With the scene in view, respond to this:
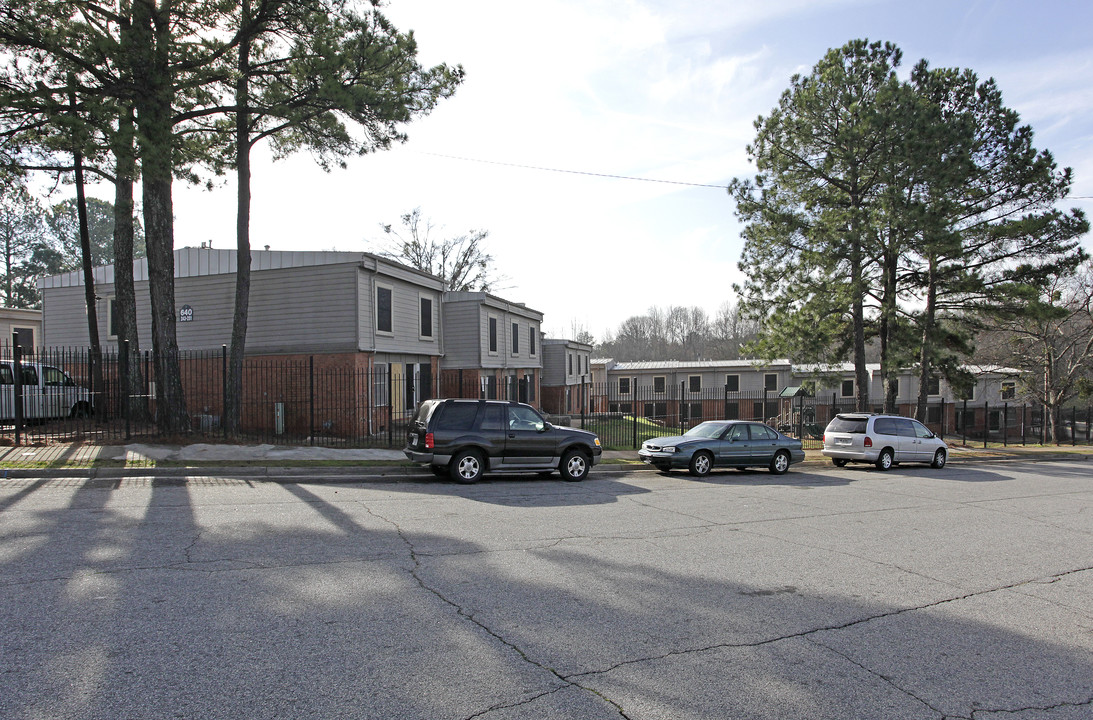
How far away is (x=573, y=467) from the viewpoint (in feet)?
45.9

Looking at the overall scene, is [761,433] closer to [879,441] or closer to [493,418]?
[879,441]

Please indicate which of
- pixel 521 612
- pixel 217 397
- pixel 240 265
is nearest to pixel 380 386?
pixel 217 397

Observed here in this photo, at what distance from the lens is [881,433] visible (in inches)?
750

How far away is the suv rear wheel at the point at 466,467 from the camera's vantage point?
12.9 meters

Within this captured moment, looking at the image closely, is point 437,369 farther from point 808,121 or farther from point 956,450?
point 956,450

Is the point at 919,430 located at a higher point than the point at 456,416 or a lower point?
lower

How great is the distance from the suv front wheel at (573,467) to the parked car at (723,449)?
2777 millimetres

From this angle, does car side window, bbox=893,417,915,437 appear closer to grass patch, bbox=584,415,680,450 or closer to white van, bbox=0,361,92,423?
grass patch, bbox=584,415,680,450

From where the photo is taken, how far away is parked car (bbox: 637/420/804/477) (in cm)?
1602

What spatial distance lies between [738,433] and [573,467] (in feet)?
17.5

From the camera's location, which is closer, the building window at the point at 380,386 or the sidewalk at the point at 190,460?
the sidewalk at the point at 190,460

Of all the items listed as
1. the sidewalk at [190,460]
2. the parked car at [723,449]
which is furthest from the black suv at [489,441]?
the parked car at [723,449]

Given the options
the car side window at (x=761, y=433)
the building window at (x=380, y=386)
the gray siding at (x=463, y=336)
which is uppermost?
the gray siding at (x=463, y=336)

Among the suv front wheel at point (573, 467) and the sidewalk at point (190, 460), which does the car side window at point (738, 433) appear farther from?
the suv front wheel at point (573, 467)
